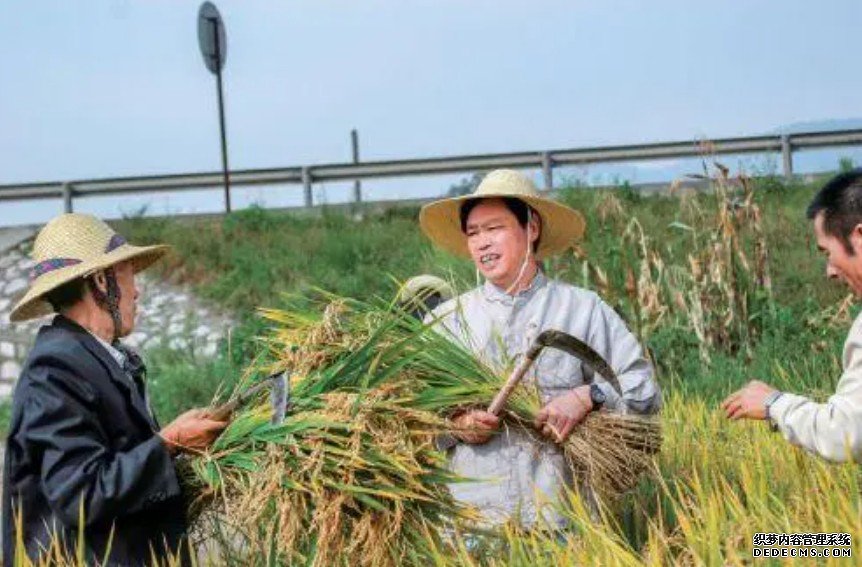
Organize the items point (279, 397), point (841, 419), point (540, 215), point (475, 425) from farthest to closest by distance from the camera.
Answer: point (540, 215)
point (475, 425)
point (279, 397)
point (841, 419)

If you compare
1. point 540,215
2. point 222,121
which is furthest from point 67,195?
point 540,215

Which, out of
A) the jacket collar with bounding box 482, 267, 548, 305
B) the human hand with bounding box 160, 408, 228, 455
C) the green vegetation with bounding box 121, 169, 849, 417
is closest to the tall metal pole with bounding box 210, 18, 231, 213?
the green vegetation with bounding box 121, 169, 849, 417

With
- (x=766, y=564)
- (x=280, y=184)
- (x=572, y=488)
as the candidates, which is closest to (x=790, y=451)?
(x=572, y=488)

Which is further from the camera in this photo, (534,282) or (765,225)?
(765,225)

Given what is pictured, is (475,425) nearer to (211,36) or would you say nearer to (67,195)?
(211,36)

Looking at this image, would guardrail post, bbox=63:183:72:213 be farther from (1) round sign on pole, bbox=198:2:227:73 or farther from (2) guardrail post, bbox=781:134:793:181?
(2) guardrail post, bbox=781:134:793:181

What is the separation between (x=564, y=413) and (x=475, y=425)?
0.22m

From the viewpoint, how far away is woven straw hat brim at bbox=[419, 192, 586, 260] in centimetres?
402

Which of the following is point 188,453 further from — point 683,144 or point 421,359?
point 683,144

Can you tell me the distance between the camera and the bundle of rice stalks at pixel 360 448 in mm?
3346

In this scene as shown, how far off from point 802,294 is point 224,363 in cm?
426

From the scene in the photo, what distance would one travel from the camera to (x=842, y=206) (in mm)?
3205

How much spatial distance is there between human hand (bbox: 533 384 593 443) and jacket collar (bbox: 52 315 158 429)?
37.6 inches

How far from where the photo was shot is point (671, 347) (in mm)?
8500
